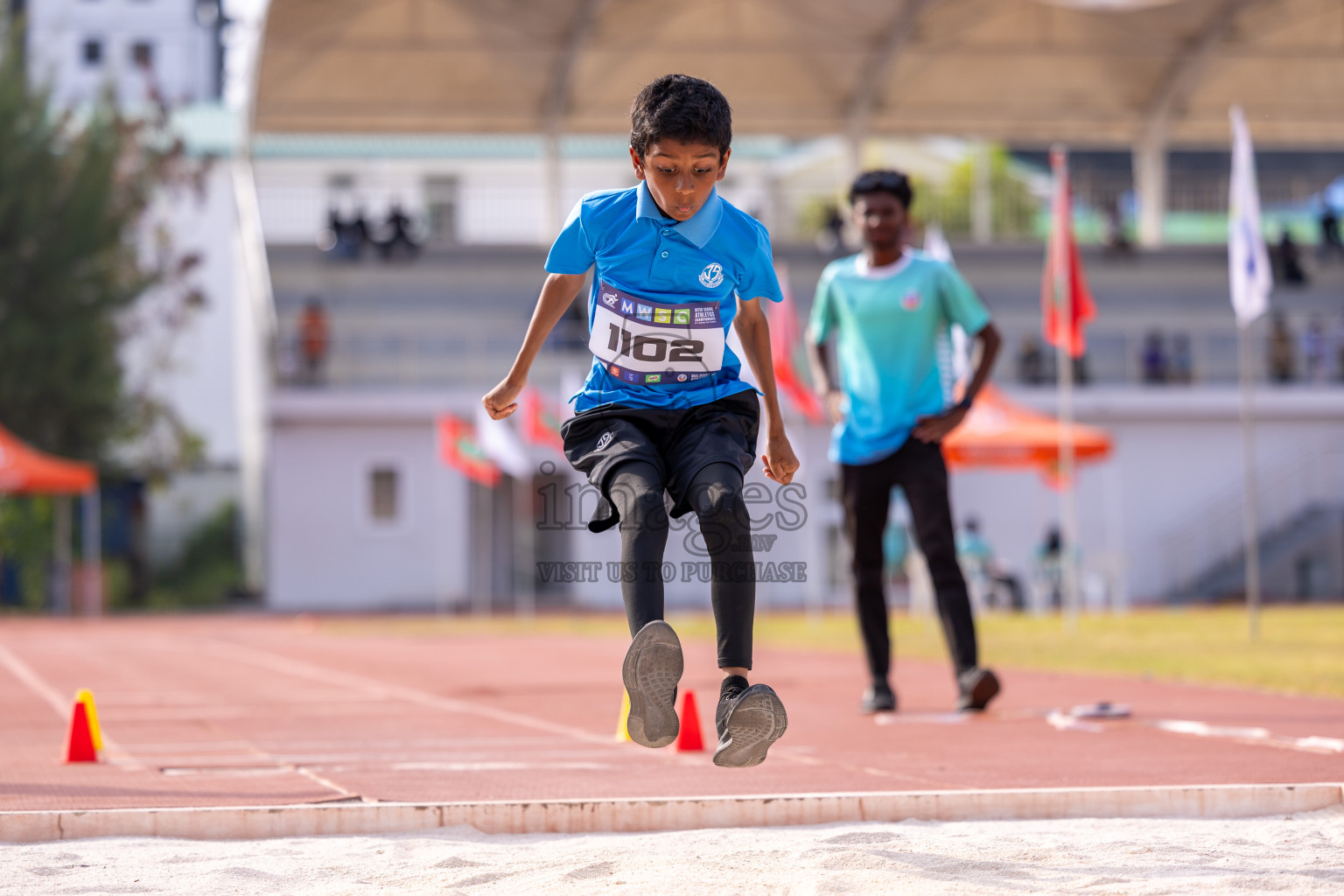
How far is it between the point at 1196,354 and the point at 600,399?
33.6 metres

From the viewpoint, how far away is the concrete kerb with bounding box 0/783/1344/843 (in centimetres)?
445

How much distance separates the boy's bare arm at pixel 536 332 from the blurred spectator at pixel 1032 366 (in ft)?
104

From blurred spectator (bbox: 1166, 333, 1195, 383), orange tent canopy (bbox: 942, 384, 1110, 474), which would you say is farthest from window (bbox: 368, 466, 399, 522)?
blurred spectator (bbox: 1166, 333, 1195, 383)

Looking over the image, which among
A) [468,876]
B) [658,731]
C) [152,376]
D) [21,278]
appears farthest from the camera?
[152,376]

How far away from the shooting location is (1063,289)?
18438mm

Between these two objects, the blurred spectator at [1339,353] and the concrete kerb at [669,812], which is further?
the blurred spectator at [1339,353]

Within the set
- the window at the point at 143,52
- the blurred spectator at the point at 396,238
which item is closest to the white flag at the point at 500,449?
the blurred spectator at the point at 396,238

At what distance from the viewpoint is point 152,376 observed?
42625 millimetres

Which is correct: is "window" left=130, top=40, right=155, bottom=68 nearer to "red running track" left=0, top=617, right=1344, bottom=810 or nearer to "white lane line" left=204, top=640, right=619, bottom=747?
"white lane line" left=204, top=640, right=619, bottom=747

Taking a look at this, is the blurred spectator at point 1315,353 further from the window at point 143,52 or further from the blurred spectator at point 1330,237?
the window at point 143,52

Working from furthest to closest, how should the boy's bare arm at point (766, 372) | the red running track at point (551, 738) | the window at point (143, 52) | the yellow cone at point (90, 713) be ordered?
the window at point (143, 52), the yellow cone at point (90, 713), the red running track at point (551, 738), the boy's bare arm at point (766, 372)

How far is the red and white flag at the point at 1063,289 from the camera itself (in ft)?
60.2

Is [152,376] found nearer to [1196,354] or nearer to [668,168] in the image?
[1196,354]

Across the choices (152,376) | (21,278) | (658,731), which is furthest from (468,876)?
(152,376)
